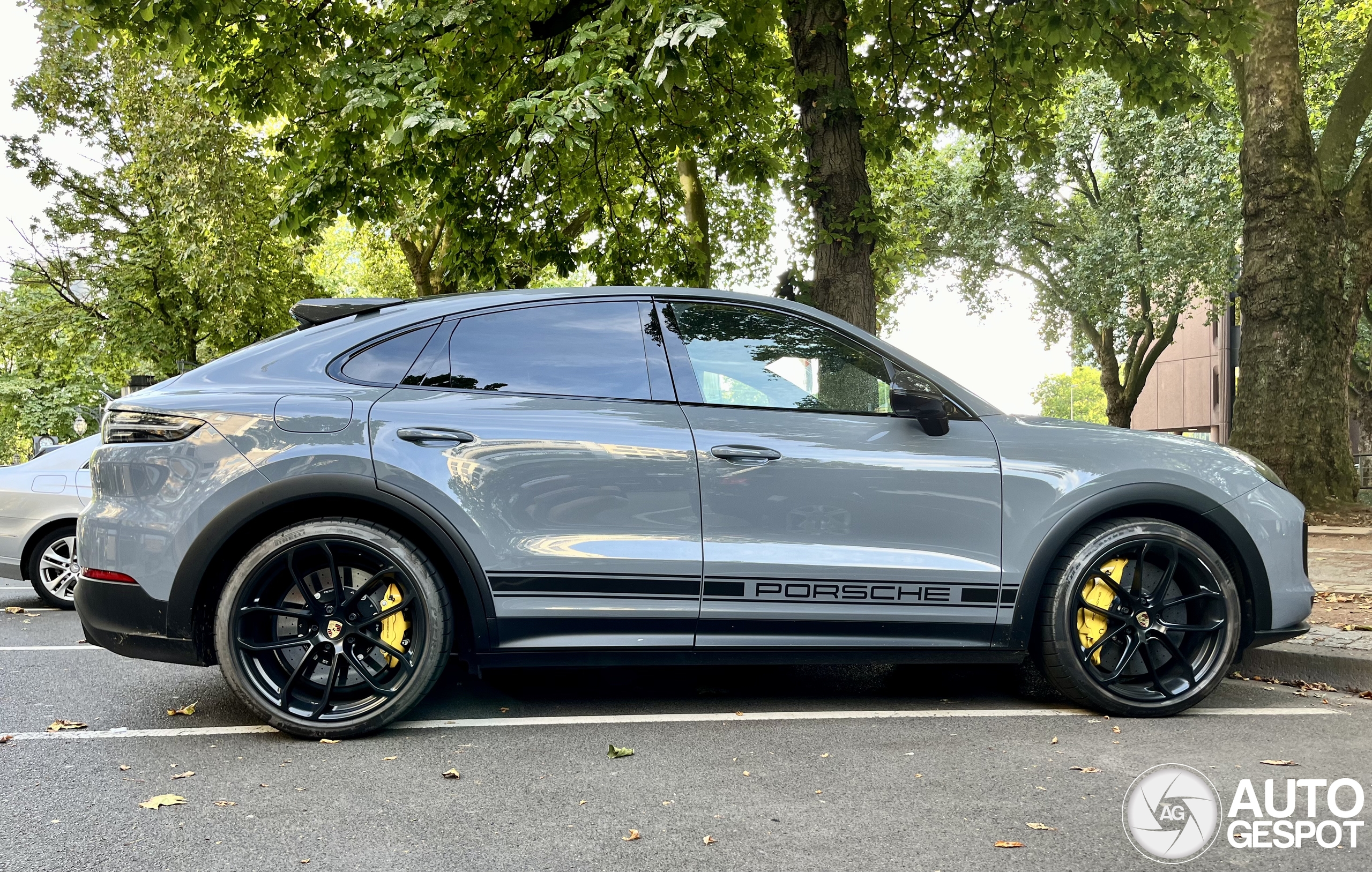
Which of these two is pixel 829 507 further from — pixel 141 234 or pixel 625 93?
pixel 141 234

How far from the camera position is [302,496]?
405 cm

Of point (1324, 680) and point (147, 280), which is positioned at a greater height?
point (147, 280)

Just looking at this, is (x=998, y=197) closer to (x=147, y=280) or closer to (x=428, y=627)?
(x=428, y=627)

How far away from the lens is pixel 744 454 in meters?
4.22

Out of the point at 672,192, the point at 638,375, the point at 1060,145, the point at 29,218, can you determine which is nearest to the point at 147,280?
the point at 29,218

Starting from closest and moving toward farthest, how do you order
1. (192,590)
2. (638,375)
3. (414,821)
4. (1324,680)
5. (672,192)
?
(414,821) → (192,590) → (638,375) → (1324,680) → (672,192)

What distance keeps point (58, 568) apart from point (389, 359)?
5713mm

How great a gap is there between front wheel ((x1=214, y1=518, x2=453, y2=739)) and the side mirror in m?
1.94

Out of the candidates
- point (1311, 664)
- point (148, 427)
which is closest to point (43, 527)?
point (148, 427)

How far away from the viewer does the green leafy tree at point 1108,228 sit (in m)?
23.4

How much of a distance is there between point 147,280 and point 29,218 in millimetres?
3655

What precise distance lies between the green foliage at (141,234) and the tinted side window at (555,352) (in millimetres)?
16222

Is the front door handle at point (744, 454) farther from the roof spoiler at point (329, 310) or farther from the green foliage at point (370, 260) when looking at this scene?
the green foliage at point (370, 260)

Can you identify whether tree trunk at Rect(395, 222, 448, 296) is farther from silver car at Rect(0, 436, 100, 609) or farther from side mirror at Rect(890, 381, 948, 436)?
side mirror at Rect(890, 381, 948, 436)
